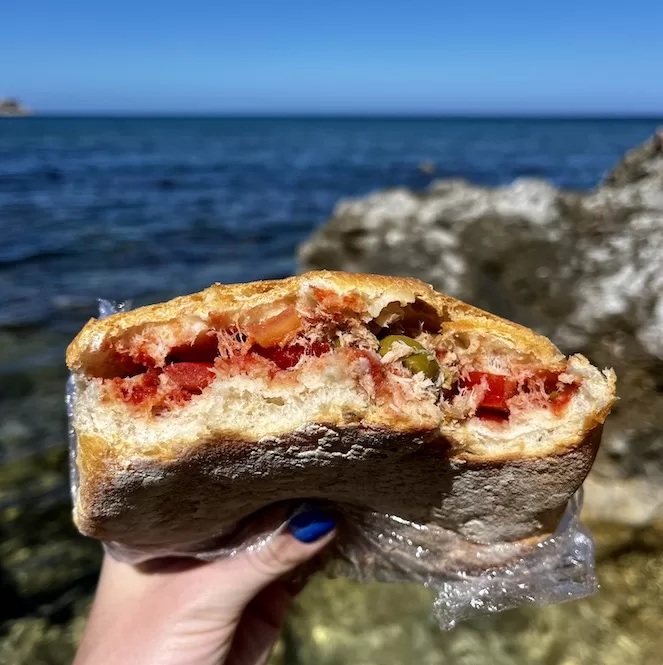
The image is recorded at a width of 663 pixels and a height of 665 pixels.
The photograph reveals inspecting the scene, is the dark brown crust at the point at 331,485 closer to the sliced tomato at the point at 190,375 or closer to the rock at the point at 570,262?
the sliced tomato at the point at 190,375

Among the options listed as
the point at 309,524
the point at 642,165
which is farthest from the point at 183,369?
the point at 642,165

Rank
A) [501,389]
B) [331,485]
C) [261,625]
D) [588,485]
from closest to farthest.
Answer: [501,389], [331,485], [261,625], [588,485]

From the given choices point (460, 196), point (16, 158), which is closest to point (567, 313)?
point (460, 196)

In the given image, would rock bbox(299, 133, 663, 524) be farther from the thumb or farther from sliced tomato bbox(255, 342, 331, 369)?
sliced tomato bbox(255, 342, 331, 369)

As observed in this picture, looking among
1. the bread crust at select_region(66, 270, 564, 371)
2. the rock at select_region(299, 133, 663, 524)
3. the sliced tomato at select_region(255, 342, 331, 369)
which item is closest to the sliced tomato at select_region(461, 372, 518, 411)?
the bread crust at select_region(66, 270, 564, 371)

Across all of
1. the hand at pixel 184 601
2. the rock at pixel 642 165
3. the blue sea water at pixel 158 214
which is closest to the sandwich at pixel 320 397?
the hand at pixel 184 601

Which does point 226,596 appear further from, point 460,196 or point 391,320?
point 460,196

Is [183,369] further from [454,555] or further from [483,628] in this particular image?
[483,628]
